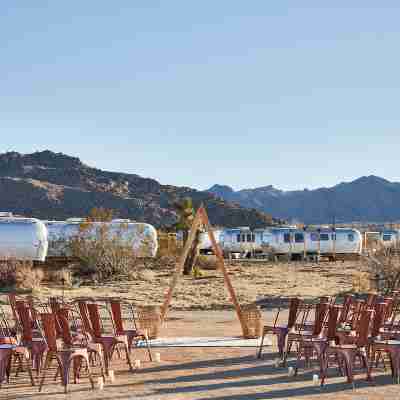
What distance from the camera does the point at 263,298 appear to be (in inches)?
888

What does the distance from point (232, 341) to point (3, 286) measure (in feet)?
49.0

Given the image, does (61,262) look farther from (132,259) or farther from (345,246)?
(345,246)

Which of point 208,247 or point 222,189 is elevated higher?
point 222,189

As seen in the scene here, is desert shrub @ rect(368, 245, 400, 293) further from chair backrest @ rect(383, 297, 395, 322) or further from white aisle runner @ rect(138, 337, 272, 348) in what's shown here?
white aisle runner @ rect(138, 337, 272, 348)

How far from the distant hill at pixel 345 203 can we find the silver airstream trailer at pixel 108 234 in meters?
107

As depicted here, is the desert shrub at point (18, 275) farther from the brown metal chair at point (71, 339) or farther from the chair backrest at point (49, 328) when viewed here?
the chair backrest at point (49, 328)

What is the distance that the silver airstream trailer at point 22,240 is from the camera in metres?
29.2

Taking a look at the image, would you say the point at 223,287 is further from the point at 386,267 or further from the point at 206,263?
the point at 206,263

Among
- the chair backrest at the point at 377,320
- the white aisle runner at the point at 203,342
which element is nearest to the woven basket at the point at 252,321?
the white aisle runner at the point at 203,342

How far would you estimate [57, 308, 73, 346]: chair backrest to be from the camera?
9312 millimetres

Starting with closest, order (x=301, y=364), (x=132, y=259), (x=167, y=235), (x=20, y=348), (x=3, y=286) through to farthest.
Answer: (x=20, y=348) < (x=301, y=364) < (x=3, y=286) < (x=132, y=259) < (x=167, y=235)

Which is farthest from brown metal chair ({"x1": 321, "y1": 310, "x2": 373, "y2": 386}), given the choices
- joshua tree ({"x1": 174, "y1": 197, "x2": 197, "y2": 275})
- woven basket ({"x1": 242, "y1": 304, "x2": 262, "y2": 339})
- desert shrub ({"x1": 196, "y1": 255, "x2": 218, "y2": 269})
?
desert shrub ({"x1": 196, "y1": 255, "x2": 218, "y2": 269})

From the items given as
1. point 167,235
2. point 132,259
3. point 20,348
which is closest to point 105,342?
point 20,348

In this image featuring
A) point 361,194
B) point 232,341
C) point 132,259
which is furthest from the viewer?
point 361,194
